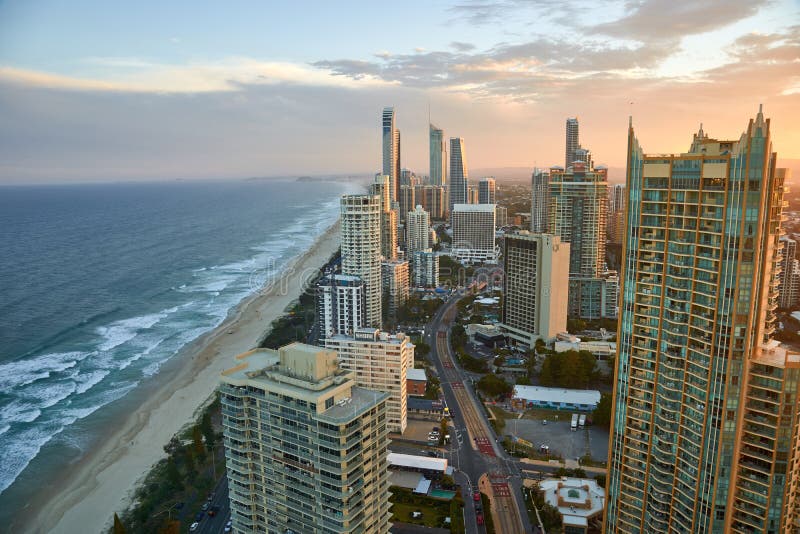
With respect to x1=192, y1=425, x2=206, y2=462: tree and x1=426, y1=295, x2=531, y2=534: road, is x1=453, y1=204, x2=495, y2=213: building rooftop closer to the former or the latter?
x1=426, y1=295, x2=531, y2=534: road

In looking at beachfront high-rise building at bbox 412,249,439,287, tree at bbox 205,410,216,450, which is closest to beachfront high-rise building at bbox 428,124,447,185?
beachfront high-rise building at bbox 412,249,439,287

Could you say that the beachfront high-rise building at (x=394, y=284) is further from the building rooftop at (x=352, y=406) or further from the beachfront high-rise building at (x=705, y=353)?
the beachfront high-rise building at (x=705, y=353)

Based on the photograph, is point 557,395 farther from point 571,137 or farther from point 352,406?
point 571,137

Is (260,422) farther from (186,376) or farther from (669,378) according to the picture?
(186,376)

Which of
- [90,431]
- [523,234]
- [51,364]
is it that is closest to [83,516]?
[90,431]

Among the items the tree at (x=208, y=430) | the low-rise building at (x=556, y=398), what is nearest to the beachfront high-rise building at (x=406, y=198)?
the low-rise building at (x=556, y=398)

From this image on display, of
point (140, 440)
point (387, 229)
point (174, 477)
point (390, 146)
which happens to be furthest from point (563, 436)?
point (390, 146)
